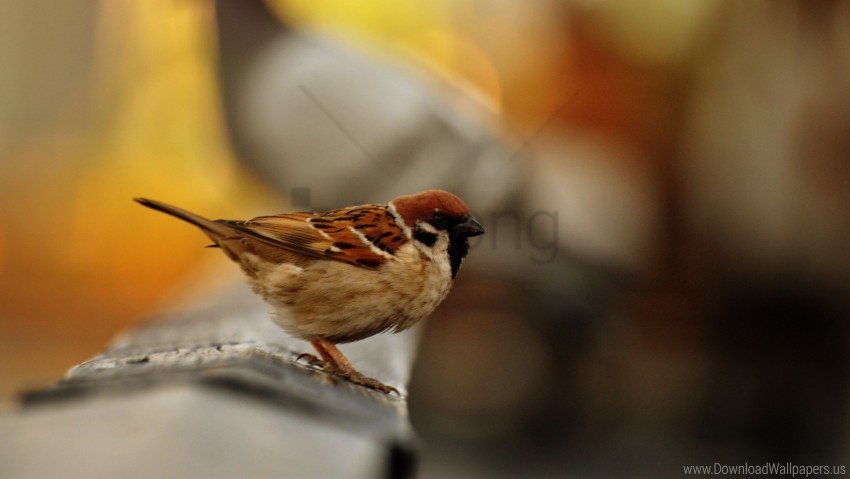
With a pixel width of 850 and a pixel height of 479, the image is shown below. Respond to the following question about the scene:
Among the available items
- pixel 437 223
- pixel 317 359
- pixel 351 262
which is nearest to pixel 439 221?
pixel 437 223

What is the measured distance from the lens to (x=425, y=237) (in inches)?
43.5

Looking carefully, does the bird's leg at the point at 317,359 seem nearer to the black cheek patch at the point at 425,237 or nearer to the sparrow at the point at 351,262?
the sparrow at the point at 351,262

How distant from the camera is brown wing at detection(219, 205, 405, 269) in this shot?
1109 mm

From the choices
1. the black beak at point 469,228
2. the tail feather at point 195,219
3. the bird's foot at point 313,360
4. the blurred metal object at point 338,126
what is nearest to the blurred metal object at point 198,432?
the tail feather at point 195,219

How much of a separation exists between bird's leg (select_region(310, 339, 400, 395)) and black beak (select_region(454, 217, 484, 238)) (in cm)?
21

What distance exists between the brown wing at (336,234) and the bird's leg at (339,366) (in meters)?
0.13

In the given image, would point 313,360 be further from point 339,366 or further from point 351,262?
point 351,262

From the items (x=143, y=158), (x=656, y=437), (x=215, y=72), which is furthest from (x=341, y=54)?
(x=656, y=437)

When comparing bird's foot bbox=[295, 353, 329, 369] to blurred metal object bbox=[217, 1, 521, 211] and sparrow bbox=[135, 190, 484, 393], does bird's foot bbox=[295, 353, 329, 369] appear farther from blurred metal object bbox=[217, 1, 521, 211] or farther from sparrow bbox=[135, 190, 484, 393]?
blurred metal object bbox=[217, 1, 521, 211]

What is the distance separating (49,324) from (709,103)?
3.46m

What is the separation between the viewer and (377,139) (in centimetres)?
240

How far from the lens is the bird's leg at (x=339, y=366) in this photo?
88 centimetres

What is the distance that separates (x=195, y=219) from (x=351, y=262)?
0.76 feet

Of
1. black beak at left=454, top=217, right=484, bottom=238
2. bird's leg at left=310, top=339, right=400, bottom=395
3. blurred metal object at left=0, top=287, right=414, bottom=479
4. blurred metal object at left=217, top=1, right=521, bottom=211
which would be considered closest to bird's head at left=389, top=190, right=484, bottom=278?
black beak at left=454, top=217, right=484, bottom=238
